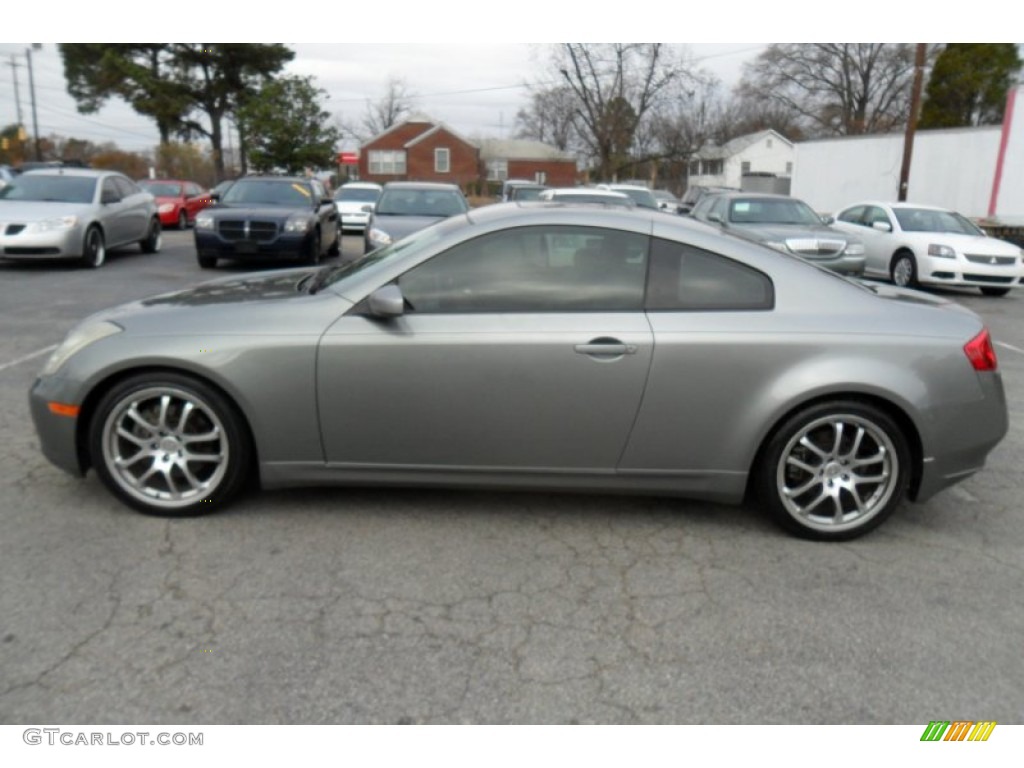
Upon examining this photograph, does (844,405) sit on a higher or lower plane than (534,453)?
higher

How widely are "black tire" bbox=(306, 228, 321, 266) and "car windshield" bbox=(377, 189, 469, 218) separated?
1.53 meters

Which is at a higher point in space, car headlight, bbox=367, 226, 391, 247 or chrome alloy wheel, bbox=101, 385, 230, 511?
car headlight, bbox=367, 226, 391, 247

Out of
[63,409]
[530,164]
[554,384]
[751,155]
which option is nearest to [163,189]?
[63,409]

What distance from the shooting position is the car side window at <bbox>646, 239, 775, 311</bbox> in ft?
13.0

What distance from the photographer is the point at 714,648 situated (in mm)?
3094

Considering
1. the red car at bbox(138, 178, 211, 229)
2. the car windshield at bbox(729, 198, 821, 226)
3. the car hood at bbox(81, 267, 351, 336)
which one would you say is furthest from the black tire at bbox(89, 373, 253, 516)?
the red car at bbox(138, 178, 211, 229)

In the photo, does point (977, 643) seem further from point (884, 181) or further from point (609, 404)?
point (884, 181)

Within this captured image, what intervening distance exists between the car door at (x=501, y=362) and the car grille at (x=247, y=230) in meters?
10.4

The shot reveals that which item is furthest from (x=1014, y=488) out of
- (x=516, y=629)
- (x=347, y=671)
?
(x=347, y=671)

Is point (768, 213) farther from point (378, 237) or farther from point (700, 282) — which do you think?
point (700, 282)

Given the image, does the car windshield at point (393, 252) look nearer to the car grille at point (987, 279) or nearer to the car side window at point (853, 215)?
the car grille at point (987, 279)

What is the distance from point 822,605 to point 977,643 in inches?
21.7

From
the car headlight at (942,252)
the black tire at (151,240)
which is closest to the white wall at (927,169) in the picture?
the car headlight at (942,252)

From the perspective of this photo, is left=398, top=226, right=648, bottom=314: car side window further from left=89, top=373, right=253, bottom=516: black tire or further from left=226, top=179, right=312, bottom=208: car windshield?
left=226, top=179, right=312, bottom=208: car windshield
